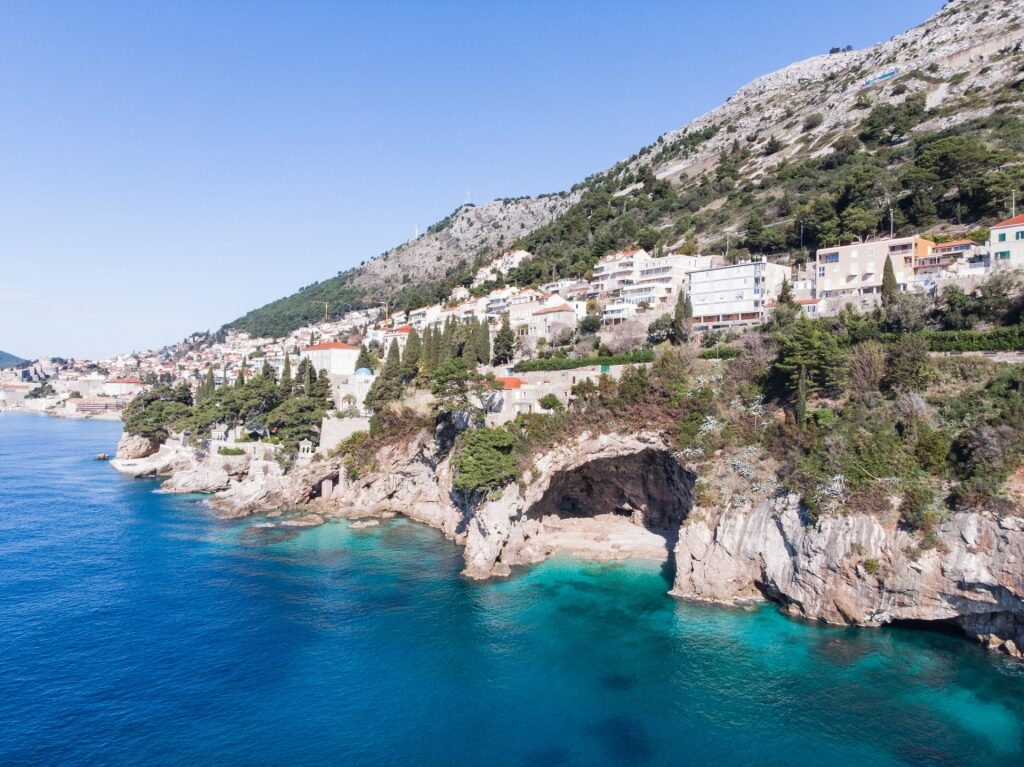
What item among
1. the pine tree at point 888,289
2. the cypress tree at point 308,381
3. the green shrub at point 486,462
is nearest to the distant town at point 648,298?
the pine tree at point 888,289

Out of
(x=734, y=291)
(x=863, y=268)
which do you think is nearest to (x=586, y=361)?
(x=734, y=291)

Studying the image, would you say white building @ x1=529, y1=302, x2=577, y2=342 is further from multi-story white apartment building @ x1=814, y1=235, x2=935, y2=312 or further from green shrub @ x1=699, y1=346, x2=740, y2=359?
multi-story white apartment building @ x1=814, y1=235, x2=935, y2=312

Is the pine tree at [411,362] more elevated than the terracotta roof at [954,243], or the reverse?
the terracotta roof at [954,243]

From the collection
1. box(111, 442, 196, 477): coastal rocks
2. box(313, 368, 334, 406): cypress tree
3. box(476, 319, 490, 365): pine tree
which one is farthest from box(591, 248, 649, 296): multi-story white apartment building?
box(111, 442, 196, 477): coastal rocks

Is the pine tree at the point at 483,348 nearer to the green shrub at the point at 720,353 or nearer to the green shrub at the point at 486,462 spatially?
the green shrub at the point at 486,462

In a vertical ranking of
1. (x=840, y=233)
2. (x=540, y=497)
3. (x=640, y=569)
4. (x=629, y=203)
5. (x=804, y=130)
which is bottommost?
(x=640, y=569)

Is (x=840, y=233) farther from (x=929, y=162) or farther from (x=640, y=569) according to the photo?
(x=640, y=569)

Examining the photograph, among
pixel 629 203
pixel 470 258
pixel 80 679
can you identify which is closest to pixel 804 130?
pixel 629 203

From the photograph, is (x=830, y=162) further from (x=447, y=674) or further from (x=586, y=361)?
(x=447, y=674)
